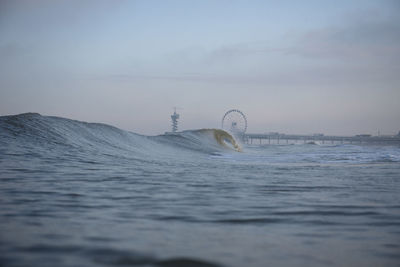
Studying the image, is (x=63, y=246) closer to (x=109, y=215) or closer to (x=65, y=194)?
(x=109, y=215)

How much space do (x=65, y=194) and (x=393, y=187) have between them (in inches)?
168

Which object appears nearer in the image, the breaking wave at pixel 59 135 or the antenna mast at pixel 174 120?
the breaking wave at pixel 59 135

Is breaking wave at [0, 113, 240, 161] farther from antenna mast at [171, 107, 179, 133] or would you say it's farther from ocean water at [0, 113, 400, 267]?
antenna mast at [171, 107, 179, 133]

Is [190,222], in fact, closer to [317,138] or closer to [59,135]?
[59,135]

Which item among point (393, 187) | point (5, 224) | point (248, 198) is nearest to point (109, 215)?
point (5, 224)

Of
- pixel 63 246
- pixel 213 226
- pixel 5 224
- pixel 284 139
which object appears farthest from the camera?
pixel 284 139

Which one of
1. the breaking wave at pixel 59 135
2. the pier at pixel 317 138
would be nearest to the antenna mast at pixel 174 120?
the pier at pixel 317 138

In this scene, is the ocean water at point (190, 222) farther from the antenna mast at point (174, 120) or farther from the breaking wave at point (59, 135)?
the antenna mast at point (174, 120)

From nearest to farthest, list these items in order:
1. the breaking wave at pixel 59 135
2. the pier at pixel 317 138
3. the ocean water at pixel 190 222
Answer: the ocean water at pixel 190 222 → the breaking wave at pixel 59 135 → the pier at pixel 317 138

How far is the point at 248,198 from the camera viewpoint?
3660 millimetres

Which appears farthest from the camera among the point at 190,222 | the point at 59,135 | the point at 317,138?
the point at 317,138

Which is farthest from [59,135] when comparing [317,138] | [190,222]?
[317,138]

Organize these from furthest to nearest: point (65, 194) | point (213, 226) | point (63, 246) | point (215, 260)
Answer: point (65, 194), point (213, 226), point (63, 246), point (215, 260)

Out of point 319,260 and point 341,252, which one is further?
point 341,252
